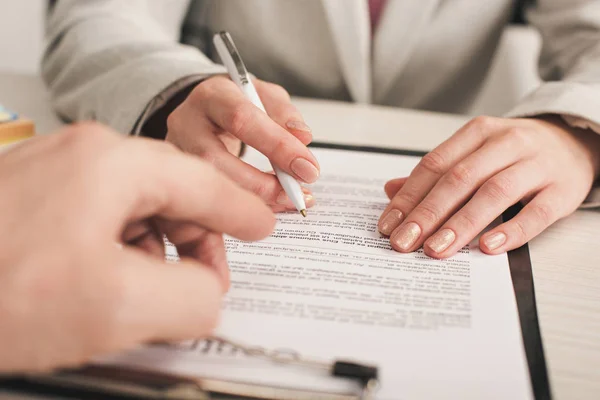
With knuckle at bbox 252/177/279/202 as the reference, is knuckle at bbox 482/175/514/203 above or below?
above

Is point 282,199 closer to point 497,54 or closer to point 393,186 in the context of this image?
point 393,186

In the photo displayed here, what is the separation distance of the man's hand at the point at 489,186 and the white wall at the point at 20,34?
1549mm

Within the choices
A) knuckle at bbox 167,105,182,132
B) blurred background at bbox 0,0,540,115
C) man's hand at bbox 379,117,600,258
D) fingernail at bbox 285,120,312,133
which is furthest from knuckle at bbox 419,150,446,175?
blurred background at bbox 0,0,540,115

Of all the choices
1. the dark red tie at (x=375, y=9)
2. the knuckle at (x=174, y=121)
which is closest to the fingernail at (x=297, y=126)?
the knuckle at (x=174, y=121)

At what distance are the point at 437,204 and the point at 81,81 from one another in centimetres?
43

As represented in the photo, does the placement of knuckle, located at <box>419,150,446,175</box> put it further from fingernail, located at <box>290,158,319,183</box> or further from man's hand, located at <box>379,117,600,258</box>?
fingernail, located at <box>290,158,319,183</box>

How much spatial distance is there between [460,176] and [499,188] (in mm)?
31

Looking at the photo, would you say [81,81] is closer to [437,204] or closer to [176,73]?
[176,73]

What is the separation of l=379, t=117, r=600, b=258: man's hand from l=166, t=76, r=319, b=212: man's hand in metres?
0.08

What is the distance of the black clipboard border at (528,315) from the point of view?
30 cm

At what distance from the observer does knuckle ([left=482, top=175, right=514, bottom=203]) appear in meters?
0.44

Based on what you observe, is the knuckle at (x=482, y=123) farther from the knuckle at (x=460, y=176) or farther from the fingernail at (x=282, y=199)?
the fingernail at (x=282, y=199)

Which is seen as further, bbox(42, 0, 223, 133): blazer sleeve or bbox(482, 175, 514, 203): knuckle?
bbox(42, 0, 223, 133): blazer sleeve

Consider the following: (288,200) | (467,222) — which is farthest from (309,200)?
(467,222)
